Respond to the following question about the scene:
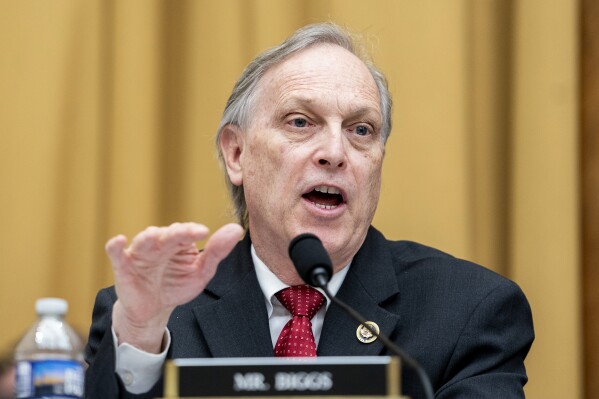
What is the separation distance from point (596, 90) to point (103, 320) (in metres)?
1.67

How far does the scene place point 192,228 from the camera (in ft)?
5.86

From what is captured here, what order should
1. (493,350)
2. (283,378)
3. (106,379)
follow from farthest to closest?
(493,350) → (106,379) → (283,378)

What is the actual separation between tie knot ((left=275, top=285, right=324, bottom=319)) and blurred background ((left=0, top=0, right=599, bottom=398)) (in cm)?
62

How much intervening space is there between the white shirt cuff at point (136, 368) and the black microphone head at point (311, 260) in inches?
16.3

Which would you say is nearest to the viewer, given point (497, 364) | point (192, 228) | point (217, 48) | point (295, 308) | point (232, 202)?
point (192, 228)

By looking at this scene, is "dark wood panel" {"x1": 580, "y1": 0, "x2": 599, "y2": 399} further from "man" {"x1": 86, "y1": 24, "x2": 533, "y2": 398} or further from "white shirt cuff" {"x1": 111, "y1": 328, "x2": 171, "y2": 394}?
"white shirt cuff" {"x1": 111, "y1": 328, "x2": 171, "y2": 394}

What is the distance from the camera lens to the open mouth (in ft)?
8.64

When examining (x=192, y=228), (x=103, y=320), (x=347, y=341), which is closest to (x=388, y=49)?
(x=347, y=341)

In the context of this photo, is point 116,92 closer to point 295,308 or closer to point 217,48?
point 217,48

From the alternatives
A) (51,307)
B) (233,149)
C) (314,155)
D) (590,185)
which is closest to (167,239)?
(51,307)

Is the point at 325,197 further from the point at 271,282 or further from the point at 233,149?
the point at 233,149

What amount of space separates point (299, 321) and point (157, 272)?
69 cm

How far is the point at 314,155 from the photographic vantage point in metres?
2.65

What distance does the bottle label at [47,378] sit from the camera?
1.52 m
